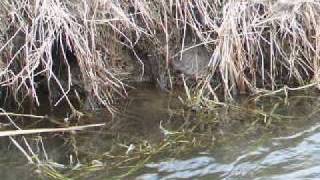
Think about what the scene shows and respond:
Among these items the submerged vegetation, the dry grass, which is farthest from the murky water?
the dry grass

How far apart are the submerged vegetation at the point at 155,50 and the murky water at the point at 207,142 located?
0.31 ft

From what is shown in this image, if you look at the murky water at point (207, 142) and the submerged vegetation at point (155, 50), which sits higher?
the submerged vegetation at point (155, 50)

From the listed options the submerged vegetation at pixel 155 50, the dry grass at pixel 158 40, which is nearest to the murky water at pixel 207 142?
the submerged vegetation at pixel 155 50

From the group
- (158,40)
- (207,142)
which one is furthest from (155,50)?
(207,142)

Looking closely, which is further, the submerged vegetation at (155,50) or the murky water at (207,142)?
the submerged vegetation at (155,50)

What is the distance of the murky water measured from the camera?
3.53 m

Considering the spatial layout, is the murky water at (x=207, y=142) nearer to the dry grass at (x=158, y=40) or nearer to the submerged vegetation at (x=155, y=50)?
the submerged vegetation at (x=155, y=50)

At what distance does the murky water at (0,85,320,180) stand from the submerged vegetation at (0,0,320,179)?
9 cm

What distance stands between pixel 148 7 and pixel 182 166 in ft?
4.27

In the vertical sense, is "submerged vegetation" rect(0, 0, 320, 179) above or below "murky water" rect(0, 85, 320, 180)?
above

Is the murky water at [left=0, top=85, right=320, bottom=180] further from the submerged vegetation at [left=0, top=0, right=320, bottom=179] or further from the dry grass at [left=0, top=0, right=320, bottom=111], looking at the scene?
the dry grass at [left=0, top=0, right=320, bottom=111]

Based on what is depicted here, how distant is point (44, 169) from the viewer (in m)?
3.62

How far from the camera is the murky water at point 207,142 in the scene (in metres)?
3.53

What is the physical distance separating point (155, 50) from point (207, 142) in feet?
3.29
